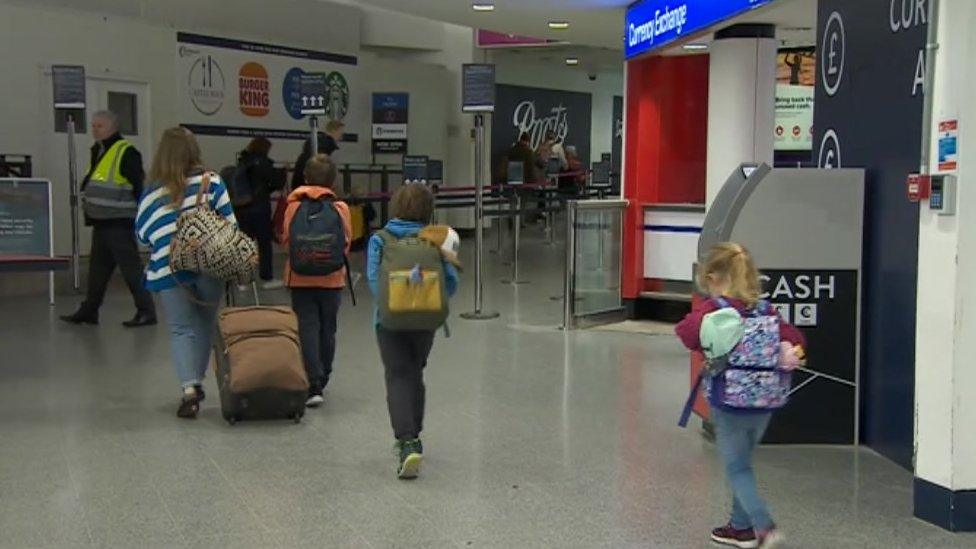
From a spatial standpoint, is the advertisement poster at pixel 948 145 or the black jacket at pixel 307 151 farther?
the black jacket at pixel 307 151

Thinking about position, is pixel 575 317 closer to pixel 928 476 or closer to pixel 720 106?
pixel 720 106

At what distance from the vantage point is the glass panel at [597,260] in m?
9.30

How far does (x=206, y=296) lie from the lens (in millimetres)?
5797

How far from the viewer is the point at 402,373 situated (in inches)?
189

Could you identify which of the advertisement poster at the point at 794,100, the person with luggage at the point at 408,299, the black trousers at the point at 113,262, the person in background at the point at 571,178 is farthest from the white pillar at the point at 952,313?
the person in background at the point at 571,178

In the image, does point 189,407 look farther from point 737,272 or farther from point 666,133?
point 666,133

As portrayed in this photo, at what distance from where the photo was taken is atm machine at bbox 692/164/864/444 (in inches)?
209

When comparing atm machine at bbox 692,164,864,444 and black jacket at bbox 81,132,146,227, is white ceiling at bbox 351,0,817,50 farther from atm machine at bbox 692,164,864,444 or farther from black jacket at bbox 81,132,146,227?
atm machine at bbox 692,164,864,444

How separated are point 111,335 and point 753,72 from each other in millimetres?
5054

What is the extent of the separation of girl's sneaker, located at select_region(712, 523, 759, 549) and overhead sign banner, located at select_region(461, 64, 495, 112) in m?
6.19

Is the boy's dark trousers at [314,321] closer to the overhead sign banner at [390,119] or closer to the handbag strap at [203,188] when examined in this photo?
the handbag strap at [203,188]

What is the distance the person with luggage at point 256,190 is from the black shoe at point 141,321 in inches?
97.7

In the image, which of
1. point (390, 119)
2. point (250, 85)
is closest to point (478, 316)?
point (250, 85)

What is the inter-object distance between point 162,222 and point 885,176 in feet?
11.4
